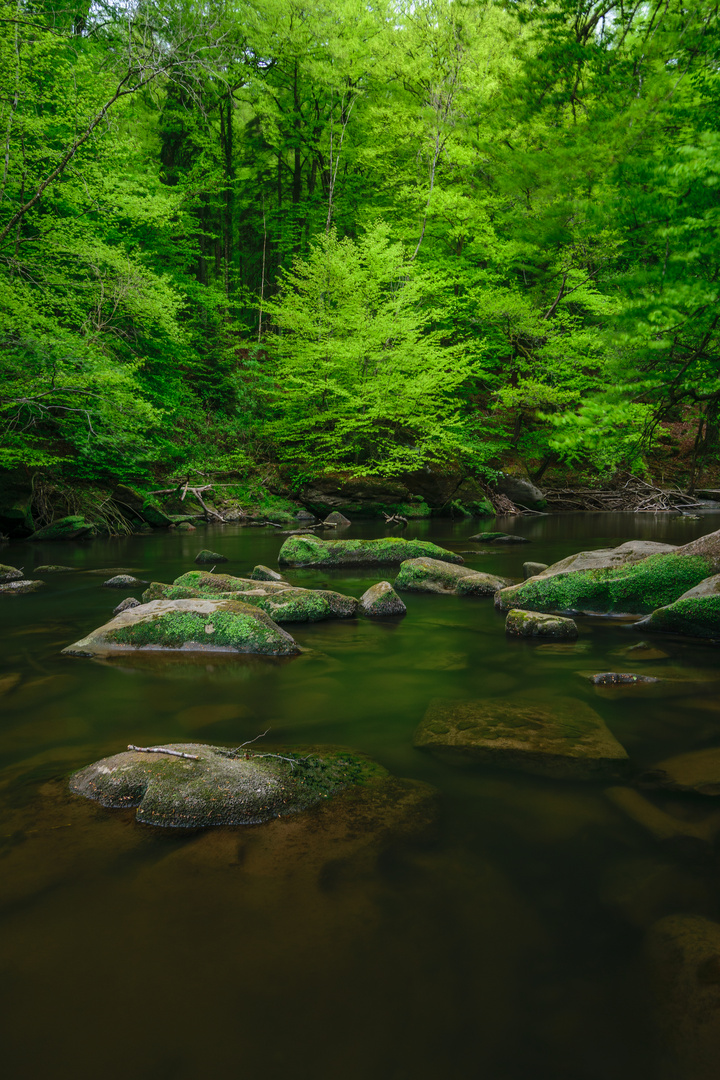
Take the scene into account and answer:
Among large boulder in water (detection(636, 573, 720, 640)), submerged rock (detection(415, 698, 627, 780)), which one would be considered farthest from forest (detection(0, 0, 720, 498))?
submerged rock (detection(415, 698, 627, 780))

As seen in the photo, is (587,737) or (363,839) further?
(587,737)

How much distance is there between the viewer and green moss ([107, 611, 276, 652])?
17.3 ft

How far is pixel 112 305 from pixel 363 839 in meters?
14.5

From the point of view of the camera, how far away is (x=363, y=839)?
2.47 meters

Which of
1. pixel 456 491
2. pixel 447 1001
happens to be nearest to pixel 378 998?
pixel 447 1001

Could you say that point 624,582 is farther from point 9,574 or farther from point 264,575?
point 9,574

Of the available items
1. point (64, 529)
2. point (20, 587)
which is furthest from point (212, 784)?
point (64, 529)

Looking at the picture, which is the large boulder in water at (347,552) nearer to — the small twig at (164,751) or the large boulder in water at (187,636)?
the large boulder in water at (187,636)

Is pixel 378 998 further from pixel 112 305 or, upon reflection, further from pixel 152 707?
pixel 112 305

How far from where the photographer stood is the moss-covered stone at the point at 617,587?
6.51m

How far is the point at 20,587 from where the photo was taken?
26.9ft

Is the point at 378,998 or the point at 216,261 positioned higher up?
the point at 216,261

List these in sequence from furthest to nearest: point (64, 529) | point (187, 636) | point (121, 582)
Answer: point (64, 529)
point (121, 582)
point (187, 636)

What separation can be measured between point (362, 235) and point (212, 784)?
76.6 feet
